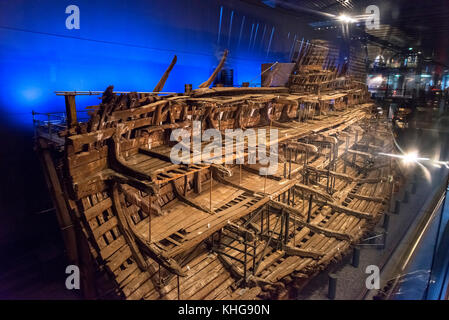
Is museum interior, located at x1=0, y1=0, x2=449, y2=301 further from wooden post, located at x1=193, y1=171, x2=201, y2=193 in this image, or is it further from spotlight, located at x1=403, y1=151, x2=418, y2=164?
wooden post, located at x1=193, y1=171, x2=201, y2=193

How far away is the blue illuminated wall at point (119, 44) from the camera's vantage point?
24.6ft

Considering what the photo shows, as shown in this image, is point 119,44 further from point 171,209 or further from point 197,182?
point 171,209

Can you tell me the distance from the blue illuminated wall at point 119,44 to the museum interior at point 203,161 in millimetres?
47

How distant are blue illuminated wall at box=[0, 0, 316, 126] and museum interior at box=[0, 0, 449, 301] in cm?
5

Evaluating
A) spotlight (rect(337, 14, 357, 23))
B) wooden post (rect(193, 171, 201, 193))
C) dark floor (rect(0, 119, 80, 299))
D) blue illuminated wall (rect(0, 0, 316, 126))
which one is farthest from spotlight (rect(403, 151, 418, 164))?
dark floor (rect(0, 119, 80, 299))

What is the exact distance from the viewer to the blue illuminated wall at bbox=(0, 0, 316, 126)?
7.49 meters

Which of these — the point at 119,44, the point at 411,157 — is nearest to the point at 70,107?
the point at 119,44

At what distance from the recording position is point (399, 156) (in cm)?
1312

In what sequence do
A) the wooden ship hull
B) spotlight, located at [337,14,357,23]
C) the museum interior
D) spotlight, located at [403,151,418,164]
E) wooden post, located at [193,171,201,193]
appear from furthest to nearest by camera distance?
1. spotlight, located at [403,151,418,164]
2. spotlight, located at [337,14,357,23]
3. wooden post, located at [193,171,201,193]
4. the museum interior
5. the wooden ship hull

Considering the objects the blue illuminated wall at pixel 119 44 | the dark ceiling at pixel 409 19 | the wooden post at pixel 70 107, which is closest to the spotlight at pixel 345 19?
the dark ceiling at pixel 409 19

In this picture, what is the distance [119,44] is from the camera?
9570mm

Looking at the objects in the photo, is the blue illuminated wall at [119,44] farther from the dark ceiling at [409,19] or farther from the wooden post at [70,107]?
the dark ceiling at [409,19]

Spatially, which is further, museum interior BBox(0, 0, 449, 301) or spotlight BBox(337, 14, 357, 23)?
spotlight BBox(337, 14, 357, 23)

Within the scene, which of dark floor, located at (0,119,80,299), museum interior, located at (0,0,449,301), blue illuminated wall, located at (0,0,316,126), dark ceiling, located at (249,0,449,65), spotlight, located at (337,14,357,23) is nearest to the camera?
museum interior, located at (0,0,449,301)
